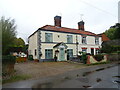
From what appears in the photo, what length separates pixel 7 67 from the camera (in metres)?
8.30

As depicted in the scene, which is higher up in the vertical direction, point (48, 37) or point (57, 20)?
point (57, 20)

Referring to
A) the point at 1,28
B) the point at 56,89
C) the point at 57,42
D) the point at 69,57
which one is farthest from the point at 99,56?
the point at 1,28

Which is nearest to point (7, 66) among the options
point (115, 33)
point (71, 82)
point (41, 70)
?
point (41, 70)

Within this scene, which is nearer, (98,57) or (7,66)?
(7,66)

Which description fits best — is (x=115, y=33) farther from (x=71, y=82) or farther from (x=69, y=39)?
(x=71, y=82)

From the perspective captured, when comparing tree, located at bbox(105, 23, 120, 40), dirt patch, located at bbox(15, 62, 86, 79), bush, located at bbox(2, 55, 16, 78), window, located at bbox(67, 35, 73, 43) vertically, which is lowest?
dirt patch, located at bbox(15, 62, 86, 79)

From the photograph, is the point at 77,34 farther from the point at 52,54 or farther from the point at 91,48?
the point at 52,54

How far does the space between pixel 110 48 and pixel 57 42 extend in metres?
12.8

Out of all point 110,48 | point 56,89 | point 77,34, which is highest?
point 77,34

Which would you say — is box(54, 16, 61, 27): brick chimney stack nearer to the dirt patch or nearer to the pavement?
the dirt patch

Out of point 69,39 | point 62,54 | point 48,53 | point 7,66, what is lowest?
point 7,66

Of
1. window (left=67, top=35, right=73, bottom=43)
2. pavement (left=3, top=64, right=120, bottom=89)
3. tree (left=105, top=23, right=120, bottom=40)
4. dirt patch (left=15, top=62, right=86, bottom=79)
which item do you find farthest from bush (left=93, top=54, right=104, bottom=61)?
tree (left=105, top=23, right=120, bottom=40)

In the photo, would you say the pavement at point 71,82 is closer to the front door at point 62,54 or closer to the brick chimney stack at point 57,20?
the front door at point 62,54

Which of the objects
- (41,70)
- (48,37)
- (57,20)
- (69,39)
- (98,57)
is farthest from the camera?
(57,20)
